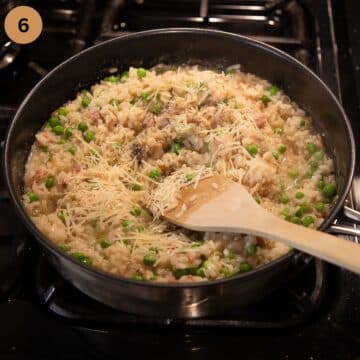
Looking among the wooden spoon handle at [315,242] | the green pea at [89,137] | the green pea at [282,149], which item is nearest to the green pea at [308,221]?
the wooden spoon handle at [315,242]

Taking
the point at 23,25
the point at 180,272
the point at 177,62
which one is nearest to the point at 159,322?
the point at 180,272

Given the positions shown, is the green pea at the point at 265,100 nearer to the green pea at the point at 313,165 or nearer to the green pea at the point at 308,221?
the green pea at the point at 313,165

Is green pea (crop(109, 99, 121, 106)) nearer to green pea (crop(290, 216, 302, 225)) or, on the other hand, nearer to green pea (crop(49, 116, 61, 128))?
green pea (crop(49, 116, 61, 128))

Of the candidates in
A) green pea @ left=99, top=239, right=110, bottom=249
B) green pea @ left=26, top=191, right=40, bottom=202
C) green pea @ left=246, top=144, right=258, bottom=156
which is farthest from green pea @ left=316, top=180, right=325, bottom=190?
green pea @ left=26, top=191, right=40, bottom=202

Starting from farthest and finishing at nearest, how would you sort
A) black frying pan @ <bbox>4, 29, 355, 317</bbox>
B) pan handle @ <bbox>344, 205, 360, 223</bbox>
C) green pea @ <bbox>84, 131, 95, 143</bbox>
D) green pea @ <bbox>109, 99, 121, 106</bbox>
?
green pea @ <bbox>109, 99, 121, 106</bbox> < green pea @ <bbox>84, 131, 95, 143</bbox> < pan handle @ <bbox>344, 205, 360, 223</bbox> < black frying pan @ <bbox>4, 29, 355, 317</bbox>

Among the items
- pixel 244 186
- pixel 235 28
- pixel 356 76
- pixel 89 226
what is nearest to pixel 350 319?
pixel 244 186

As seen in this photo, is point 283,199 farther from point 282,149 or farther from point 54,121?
point 54,121
